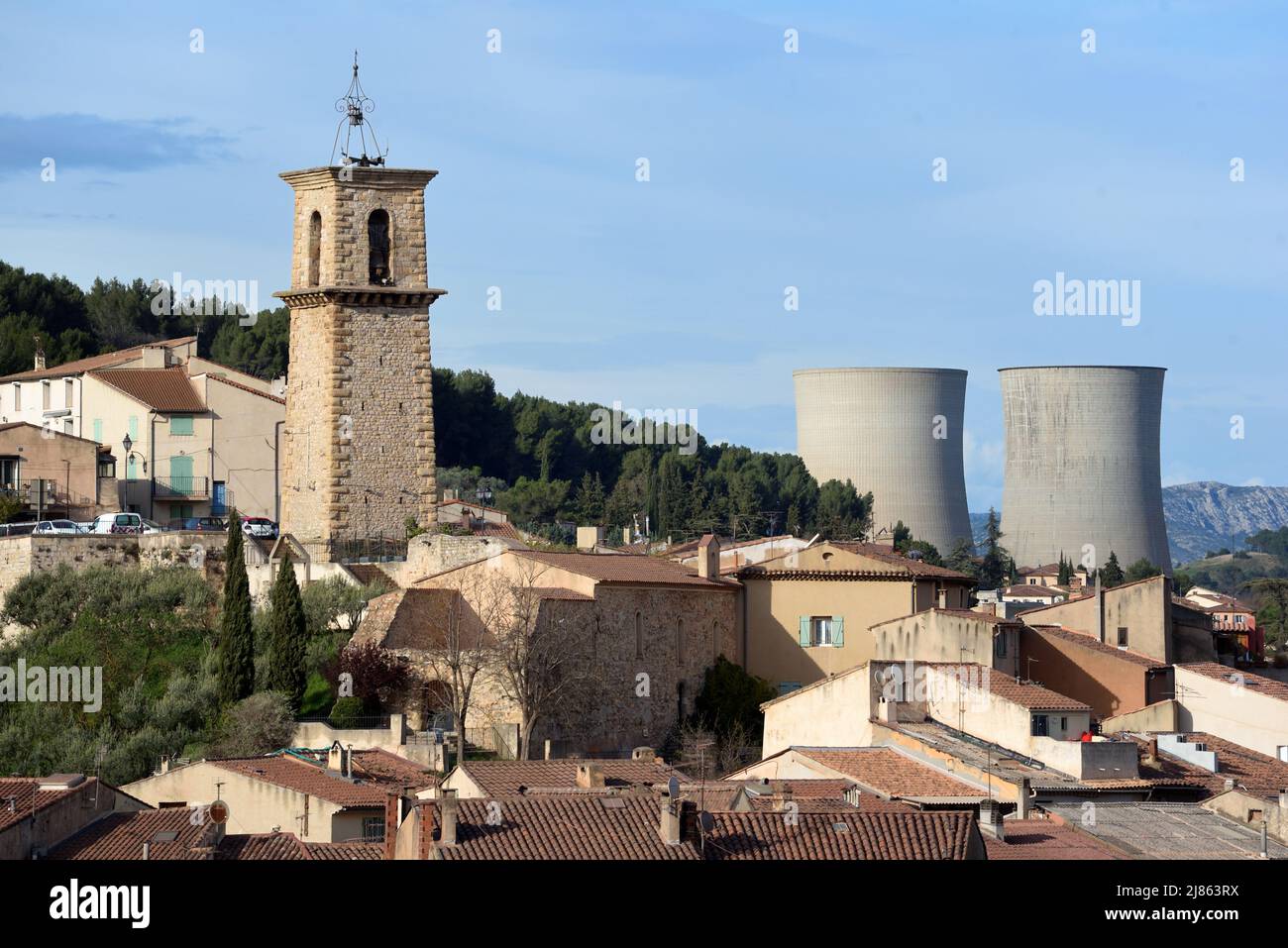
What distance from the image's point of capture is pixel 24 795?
81.6 ft

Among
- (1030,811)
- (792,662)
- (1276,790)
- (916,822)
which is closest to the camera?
(916,822)

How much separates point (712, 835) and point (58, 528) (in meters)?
29.7

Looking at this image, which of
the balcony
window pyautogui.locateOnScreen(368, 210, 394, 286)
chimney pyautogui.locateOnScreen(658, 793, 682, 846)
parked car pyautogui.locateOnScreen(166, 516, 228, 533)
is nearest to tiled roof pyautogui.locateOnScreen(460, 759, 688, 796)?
chimney pyautogui.locateOnScreen(658, 793, 682, 846)

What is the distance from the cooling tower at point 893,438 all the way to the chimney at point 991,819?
79.6 m

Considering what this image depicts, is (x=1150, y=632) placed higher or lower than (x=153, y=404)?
lower

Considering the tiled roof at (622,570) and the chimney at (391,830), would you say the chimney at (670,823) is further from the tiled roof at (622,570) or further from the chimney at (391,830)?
the tiled roof at (622,570)

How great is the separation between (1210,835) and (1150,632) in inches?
778

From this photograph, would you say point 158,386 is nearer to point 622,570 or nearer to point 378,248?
point 378,248

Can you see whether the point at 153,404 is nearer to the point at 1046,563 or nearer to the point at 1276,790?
the point at 1276,790

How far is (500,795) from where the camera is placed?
25656 mm

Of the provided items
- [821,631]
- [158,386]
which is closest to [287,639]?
[821,631]
